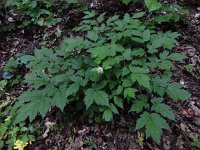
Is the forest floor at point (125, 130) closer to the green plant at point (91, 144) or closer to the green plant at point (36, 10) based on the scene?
the green plant at point (91, 144)

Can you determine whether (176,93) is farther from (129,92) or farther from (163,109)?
(129,92)

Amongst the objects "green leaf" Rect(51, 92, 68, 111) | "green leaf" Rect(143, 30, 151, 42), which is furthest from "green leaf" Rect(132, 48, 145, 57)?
"green leaf" Rect(51, 92, 68, 111)

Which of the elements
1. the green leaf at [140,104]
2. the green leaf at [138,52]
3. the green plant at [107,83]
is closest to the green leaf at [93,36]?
the green plant at [107,83]

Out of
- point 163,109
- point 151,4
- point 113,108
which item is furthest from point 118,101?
point 151,4

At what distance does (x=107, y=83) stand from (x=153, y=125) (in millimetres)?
741

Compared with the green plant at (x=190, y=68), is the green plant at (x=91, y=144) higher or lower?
lower

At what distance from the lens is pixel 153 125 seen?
2998 millimetres

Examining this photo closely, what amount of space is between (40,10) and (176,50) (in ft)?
8.69

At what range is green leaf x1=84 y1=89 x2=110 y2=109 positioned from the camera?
3.12 meters

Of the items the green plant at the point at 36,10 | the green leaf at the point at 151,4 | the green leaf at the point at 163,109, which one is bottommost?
the green plant at the point at 36,10

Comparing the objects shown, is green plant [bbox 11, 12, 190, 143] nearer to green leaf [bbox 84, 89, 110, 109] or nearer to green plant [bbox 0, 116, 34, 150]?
green leaf [bbox 84, 89, 110, 109]

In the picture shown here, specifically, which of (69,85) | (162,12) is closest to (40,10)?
(162,12)

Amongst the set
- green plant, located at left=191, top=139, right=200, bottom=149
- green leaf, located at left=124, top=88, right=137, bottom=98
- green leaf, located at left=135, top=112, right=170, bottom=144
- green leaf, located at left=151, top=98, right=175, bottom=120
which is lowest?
green plant, located at left=191, top=139, right=200, bottom=149

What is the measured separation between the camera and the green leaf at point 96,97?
10.2 ft
